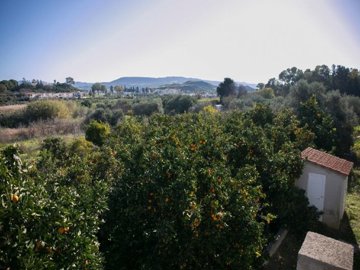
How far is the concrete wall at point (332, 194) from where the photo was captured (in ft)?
42.1

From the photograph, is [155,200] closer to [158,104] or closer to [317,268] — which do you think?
[317,268]

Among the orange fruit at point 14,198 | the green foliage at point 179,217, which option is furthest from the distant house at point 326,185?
the orange fruit at point 14,198

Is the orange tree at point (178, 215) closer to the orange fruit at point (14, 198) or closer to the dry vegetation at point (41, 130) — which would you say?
the orange fruit at point (14, 198)

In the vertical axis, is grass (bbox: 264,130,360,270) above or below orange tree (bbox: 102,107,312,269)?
below

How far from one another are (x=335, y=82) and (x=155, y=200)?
4732 cm

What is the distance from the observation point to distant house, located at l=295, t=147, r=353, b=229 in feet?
42.2

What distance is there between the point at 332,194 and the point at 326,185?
465mm

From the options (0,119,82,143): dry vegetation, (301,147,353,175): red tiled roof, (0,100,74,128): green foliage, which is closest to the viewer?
(301,147,353,175): red tiled roof

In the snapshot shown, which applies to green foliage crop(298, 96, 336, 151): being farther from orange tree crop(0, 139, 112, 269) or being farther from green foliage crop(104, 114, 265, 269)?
orange tree crop(0, 139, 112, 269)

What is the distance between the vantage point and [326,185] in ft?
42.8

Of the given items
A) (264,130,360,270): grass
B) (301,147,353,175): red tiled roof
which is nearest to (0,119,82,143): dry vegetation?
(301,147,353,175): red tiled roof

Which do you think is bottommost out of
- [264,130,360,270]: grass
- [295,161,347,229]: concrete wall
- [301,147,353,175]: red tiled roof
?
[264,130,360,270]: grass

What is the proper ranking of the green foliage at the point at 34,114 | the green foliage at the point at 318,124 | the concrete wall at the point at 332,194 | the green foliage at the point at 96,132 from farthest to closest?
the green foliage at the point at 34,114, the green foliage at the point at 96,132, the green foliage at the point at 318,124, the concrete wall at the point at 332,194

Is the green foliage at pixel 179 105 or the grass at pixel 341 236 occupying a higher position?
the green foliage at pixel 179 105
